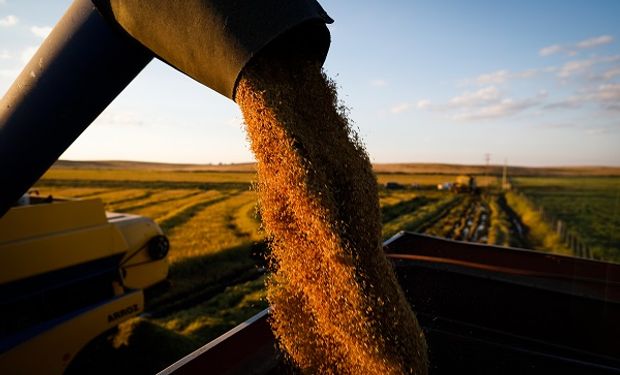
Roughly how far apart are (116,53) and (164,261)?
3.75m

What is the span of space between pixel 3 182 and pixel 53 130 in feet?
1.49

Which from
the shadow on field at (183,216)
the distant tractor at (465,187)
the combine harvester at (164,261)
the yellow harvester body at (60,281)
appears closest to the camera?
the combine harvester at (164,261)

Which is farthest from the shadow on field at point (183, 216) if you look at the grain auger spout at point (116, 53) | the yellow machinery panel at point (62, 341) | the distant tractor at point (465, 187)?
the distant tractor at point (465, 187)

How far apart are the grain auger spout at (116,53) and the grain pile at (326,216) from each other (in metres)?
0.17

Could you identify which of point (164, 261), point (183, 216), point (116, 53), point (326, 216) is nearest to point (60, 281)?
point (164, 261)

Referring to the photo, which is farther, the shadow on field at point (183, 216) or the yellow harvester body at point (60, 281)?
the shadow on field at point (183, 216)

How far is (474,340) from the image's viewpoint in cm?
333

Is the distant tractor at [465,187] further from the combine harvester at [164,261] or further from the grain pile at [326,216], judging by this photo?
the grain pile at [326,216]

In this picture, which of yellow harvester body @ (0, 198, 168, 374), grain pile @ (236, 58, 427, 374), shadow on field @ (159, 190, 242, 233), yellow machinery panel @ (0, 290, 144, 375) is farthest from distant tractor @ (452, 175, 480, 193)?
grain pile @ (236, 58, 427, 374)

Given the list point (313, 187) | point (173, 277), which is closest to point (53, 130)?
point (313, 187)

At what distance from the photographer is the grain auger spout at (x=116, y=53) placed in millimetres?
1519

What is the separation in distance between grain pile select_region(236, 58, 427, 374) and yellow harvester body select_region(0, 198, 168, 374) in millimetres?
2549

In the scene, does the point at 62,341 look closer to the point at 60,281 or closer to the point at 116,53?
the point at 60,281

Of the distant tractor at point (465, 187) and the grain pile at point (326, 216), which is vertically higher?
the grain pile at point (326, 216)
